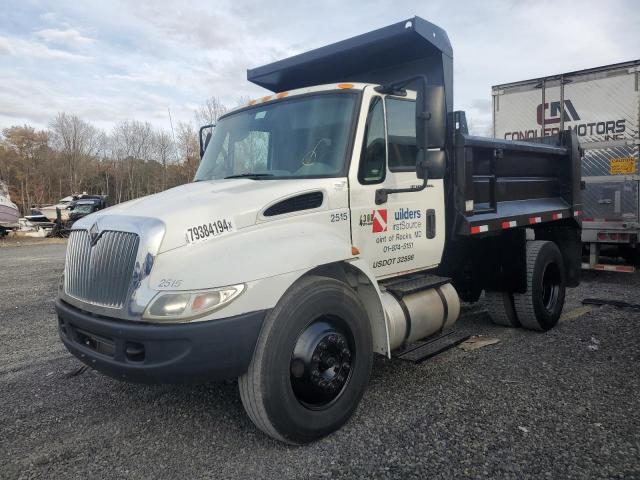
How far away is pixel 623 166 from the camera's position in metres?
8.11

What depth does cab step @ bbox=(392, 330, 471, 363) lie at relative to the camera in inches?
158

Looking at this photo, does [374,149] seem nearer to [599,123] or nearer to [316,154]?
[316,154]

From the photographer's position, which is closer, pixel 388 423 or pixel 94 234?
pixel 94 234

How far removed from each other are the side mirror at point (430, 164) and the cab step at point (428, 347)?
4.76 ft

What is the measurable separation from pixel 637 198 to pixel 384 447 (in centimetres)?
702

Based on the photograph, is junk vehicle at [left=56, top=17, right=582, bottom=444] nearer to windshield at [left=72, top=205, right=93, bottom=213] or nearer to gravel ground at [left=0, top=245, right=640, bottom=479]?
gravel ground at [left=0, top=245, right=640, bottom=479]

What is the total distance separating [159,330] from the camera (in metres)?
2.72

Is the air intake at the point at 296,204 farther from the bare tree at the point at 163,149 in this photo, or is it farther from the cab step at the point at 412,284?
the bare tree at the point at 163,149

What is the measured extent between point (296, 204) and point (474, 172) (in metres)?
2.25

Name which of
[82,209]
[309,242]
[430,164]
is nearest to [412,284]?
[430,164]

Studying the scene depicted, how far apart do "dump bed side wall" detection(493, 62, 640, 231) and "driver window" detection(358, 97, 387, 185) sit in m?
6.10

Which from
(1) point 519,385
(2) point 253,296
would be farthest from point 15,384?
(1) point 519,385

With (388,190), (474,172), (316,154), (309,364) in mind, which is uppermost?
(316,154)

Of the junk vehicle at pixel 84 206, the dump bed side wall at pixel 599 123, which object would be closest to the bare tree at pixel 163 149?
the junk vehicle at pixel 84 206
